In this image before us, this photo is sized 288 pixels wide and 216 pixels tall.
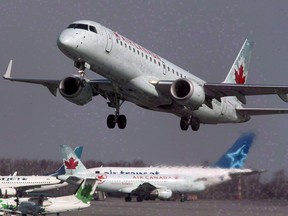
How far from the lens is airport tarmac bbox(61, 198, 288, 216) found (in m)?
77.4

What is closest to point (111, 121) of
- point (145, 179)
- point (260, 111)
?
point (260, 111)

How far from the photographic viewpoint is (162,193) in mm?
96938

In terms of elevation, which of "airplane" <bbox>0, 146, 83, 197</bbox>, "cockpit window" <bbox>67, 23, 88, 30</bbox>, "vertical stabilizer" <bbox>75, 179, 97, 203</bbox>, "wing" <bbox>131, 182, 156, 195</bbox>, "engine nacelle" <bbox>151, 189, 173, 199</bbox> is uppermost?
"cockpit window" <bbox>67, 23, 88, 30</bbox>

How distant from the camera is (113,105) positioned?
47531 millimetres

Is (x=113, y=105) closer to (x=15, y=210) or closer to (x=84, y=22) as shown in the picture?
(x=84, y=22)

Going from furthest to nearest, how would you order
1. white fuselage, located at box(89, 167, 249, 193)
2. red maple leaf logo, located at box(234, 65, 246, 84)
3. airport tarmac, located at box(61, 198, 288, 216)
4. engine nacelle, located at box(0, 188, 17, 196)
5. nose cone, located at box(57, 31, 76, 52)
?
white fuselage, located at box(89, 167, 249, 193) < engine nacelle, located at box(0, 188, 17, 196) < airport tarmac, located at box(61, 198, 288, 216) < red maple leaf logo, located at box(234, 65, 246, 84) < nose cone, located at box(57, 31, 76, 52)

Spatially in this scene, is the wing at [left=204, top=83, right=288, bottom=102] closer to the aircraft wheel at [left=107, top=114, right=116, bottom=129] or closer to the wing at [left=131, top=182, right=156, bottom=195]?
the aircraft wheel at [left=107, top=114, right=116, bottom=129]

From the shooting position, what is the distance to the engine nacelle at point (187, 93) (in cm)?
4491

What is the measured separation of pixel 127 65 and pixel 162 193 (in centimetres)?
5569

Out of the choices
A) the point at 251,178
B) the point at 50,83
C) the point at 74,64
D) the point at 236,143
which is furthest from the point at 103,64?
the point at 251,178

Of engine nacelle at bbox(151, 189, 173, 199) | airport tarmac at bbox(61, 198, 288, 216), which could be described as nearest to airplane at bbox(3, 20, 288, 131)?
airport tarmac at bbox(61, 198, 288, 216)

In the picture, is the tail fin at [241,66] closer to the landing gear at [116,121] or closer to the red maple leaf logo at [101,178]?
the landing gear at [116,121]

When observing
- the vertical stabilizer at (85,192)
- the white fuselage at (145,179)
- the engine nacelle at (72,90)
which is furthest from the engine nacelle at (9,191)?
the engine nacelle at (72,90)

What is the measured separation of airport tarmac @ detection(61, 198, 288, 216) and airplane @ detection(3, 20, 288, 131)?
26050 millimetres
